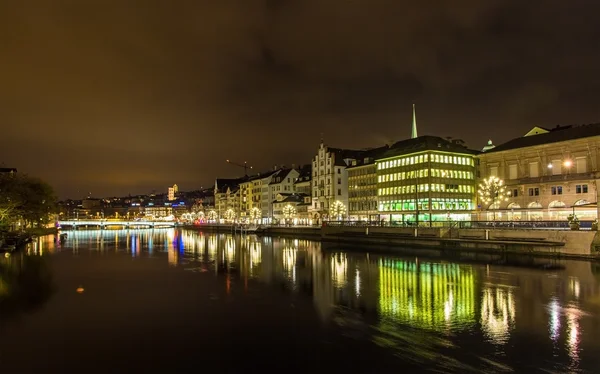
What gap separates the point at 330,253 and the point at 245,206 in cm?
11370

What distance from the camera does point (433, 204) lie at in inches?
3516

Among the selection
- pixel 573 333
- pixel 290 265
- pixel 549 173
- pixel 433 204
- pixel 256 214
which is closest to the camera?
pixel 573 333

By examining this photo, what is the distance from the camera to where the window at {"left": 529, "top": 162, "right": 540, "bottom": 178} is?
2816 inches

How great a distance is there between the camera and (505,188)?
73.9 m

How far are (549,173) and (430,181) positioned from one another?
23.3 meters

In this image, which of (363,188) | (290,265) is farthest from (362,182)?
(290,265)

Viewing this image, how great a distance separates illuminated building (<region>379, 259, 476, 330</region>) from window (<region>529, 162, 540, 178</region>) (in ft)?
111

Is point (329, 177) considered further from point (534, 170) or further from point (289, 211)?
point (534, 170)

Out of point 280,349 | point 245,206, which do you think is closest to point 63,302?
point 280,349

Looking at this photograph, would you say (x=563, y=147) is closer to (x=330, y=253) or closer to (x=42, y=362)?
(x=330, y=253)

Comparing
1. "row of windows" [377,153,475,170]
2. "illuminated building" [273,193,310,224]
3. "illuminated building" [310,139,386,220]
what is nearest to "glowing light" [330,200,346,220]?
"illuminated building" [310,139,386,220]

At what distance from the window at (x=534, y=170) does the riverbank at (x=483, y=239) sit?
63.8ft

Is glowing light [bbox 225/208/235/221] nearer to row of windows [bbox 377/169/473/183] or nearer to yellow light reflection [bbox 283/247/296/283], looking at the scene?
row of windows [bbox 377/169/473/183]

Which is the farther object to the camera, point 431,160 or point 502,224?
point 431,160
